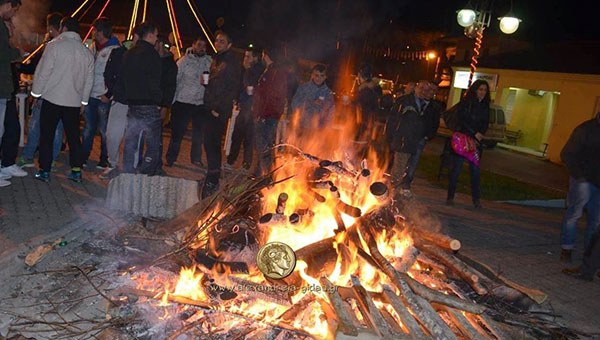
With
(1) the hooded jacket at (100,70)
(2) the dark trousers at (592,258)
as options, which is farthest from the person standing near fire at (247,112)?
(2) the dark trousers at (592,258)

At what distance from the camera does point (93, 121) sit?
7.42 meters

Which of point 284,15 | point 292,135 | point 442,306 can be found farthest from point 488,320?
point 284,15

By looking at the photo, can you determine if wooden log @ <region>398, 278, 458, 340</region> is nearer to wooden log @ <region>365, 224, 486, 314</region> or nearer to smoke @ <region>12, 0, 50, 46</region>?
wooden log @ <region>365, 224, 486, 314</region>

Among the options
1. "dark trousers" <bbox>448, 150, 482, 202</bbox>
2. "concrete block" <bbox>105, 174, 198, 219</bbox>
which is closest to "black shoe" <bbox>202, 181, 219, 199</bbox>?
"concrete block" <bbox>105, 174, 198, 219</bbox>

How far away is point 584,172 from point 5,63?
7.46m

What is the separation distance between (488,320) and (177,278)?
8.60 feet

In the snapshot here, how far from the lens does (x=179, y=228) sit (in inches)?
199

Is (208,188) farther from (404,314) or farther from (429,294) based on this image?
(404,314)

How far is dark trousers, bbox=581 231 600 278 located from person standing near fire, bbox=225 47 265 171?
575cm

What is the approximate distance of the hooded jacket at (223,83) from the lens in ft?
24.3

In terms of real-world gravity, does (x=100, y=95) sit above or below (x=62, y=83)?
below

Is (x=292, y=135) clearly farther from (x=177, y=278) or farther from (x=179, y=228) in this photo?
(x=177, y=278)

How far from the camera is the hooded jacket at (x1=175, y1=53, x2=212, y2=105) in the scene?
27.2 ft

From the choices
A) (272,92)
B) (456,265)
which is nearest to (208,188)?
(272,92)
